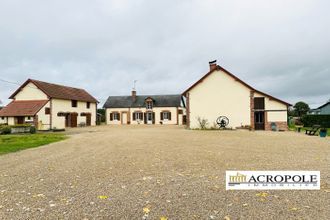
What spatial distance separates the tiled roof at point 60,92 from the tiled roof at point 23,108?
1702mm

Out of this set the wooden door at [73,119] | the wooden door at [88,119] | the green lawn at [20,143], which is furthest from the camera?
Result: the wooden door at [88,119]

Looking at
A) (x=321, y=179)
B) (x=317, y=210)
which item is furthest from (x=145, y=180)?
(x=321, y=179)

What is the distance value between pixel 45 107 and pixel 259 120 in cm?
2380

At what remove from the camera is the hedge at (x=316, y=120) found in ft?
97.5

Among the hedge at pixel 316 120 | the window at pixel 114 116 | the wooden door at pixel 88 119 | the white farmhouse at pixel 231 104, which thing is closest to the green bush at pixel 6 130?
the wooden door at pixel 88 119

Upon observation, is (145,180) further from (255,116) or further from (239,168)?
(255,116)

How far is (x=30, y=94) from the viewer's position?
29656mm

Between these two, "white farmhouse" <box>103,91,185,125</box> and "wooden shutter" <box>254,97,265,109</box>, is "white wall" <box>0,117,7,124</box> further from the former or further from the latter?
"wooden shutter" <box>254,97,265,109</box>

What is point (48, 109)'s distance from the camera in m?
28.1

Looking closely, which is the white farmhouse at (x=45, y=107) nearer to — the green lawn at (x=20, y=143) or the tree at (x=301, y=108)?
the green lawn at (x=20, y=143)

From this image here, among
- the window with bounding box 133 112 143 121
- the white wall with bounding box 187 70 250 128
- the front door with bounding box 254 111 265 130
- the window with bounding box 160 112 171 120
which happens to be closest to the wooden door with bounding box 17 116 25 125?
the window with bounding box 133 112 143 121

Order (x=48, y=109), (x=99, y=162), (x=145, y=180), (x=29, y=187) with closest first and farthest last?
(x=29, y=187) < (x=145, y=180) < (x=99, y=162) < (x=48, y=109)

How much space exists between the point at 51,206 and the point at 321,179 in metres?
5.59

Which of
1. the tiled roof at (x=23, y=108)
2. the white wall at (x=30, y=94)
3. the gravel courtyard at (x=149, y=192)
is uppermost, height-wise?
the white wall at (x=30, y=94)
